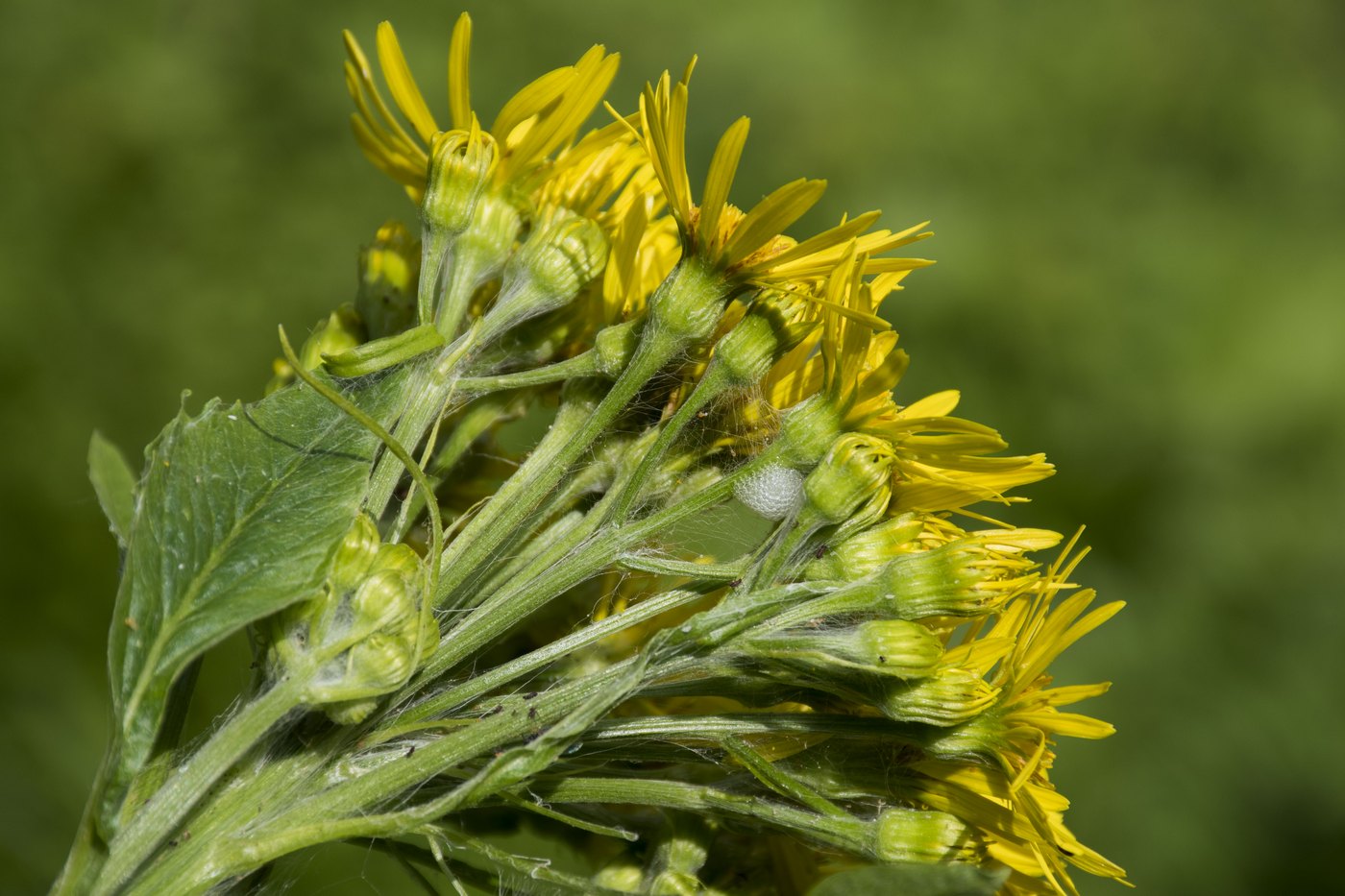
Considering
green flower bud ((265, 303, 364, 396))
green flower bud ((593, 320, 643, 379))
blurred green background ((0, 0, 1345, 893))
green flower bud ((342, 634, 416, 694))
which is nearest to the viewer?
green flower bud ((342, 634, 416, 694))

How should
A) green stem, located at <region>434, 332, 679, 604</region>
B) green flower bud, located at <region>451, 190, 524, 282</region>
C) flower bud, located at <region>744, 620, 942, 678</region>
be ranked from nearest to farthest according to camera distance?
flower bud, located at <region>744, 620, 942, 678</region> < green stem, located at <region>434, 332, 679, 604</region> < green flower bud, located at <region>451, 190, 524, 282</region>

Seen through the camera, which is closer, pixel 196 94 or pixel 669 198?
pixel 669 198

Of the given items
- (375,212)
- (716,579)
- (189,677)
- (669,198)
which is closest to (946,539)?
(716,579)

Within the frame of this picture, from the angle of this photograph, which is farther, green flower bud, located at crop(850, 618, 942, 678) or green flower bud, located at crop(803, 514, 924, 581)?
green flower bud, located at crop(803, 514, 924, 581)

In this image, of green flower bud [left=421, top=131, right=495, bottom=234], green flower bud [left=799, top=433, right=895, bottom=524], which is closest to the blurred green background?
green flower bud [left=421, top=131, right=495, bottom=234]

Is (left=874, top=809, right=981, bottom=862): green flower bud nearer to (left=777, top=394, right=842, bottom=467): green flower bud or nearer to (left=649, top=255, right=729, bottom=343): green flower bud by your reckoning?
(left=777, top=394, right=842, bottom=467): green flower bud

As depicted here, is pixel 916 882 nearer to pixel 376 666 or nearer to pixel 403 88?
pixel 376 666

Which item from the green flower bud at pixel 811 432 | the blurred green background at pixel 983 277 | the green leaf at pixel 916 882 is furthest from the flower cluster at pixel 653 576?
the blurred green background at pixel 983 277

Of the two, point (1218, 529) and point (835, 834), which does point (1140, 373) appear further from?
point (835, 834)
